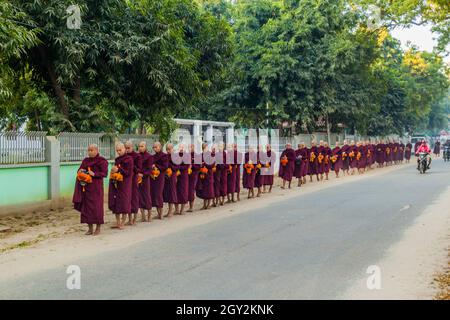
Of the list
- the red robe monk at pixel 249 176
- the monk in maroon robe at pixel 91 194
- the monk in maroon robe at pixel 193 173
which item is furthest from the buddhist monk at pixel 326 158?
the monk in maroon robe at pixel 91 194

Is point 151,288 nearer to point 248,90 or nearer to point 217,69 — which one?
point 217,69

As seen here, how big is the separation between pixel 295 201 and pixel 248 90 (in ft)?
46.7

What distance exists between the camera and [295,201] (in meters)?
16.8

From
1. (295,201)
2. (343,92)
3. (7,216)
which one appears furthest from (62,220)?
(343,92)

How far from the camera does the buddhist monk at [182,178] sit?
1446cm

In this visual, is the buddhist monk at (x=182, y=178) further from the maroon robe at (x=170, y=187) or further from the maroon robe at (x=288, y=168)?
the maroon robe at (x=288, y=168)

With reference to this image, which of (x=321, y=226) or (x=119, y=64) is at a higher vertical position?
(x=119, y=64)

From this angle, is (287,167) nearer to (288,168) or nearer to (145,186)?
(288,168)

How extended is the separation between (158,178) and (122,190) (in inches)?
67.1

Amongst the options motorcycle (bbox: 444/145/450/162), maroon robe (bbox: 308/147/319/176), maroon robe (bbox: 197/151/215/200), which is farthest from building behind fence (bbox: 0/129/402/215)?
motorcycle (bbox: 444/145/450/162)

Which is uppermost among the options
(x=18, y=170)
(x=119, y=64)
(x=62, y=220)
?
(x=119, y=64)

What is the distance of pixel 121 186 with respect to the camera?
1199 centimetres

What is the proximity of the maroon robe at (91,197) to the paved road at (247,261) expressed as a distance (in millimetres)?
1434

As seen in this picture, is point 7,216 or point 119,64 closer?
point 7,216
